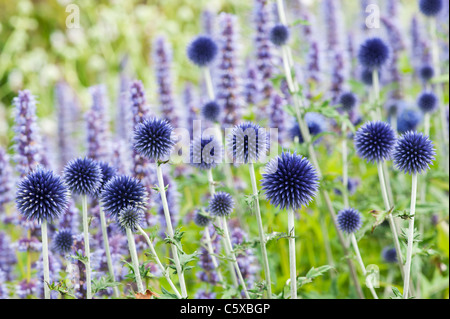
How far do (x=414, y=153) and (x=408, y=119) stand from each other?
2.16m

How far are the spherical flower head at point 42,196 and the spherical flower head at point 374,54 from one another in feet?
8.80

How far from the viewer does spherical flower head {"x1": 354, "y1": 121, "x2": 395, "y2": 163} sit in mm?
2361

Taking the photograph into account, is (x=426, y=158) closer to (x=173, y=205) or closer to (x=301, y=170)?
(x=301, y=170)

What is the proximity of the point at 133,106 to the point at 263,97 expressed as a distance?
74.4 inches

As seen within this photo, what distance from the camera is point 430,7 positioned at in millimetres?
4113

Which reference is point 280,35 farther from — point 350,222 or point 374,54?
point 350,222

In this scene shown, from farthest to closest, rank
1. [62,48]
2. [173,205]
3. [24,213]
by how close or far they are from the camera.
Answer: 1. [62,48]
2. [173,205]
3. [24,213]

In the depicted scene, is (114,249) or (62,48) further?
(62,48)

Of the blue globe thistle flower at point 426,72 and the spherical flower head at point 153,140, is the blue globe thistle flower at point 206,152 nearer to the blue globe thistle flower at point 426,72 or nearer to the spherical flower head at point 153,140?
the spherical flower head at point 153,140

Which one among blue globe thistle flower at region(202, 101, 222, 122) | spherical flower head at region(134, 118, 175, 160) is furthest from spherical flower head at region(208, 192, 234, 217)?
blue globe thistle flower at region(202, 101, 222, 122)

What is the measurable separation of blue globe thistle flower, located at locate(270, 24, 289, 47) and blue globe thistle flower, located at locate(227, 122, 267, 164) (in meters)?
1.33

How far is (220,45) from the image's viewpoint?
393cm

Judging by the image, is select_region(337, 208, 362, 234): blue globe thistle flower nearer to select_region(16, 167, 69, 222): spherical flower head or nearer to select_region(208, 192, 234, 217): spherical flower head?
select_region(208, 192, 234, 217): spherical flower head
